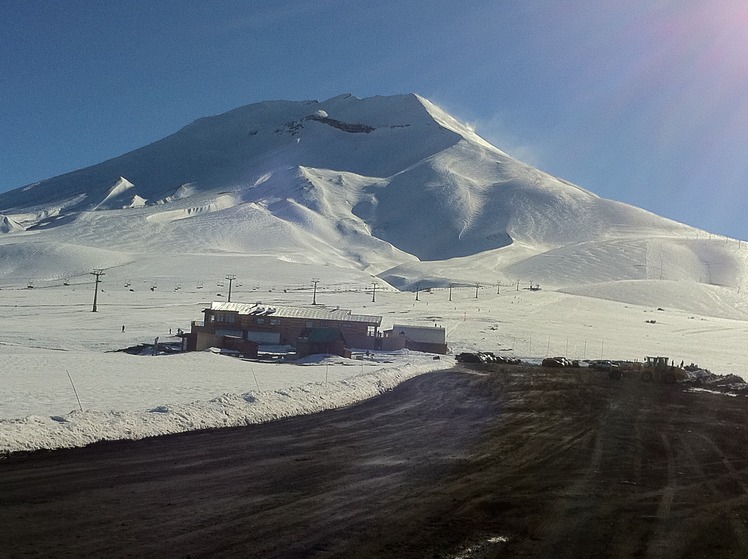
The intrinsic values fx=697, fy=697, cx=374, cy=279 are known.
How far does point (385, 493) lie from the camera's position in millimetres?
11898

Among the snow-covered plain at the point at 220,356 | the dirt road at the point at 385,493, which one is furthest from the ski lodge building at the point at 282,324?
the dirt road at the point at 385,493

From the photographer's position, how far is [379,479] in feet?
42.5

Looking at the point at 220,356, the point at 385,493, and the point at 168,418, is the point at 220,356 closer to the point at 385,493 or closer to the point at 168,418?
the point at 168,418

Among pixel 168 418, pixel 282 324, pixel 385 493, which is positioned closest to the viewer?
pixel 385 493

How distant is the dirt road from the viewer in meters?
9.31

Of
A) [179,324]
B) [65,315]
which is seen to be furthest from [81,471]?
[65,315]

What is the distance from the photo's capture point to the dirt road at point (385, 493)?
30.6 feet

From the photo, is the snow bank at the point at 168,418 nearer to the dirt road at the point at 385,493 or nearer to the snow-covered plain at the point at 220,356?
the snow-covered plain at the point at 220,356

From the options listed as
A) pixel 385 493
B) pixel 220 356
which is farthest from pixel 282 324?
pixel 385 493

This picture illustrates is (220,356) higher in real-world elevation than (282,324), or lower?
lower

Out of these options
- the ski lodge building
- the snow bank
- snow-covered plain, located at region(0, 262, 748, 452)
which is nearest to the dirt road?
the snow bank

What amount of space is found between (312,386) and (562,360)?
1409 inches

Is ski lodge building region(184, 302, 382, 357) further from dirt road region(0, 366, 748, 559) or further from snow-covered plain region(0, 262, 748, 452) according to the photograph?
dirt road region(0, 366, 748, 559)

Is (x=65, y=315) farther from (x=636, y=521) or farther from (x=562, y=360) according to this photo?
(x=636, y=521)
